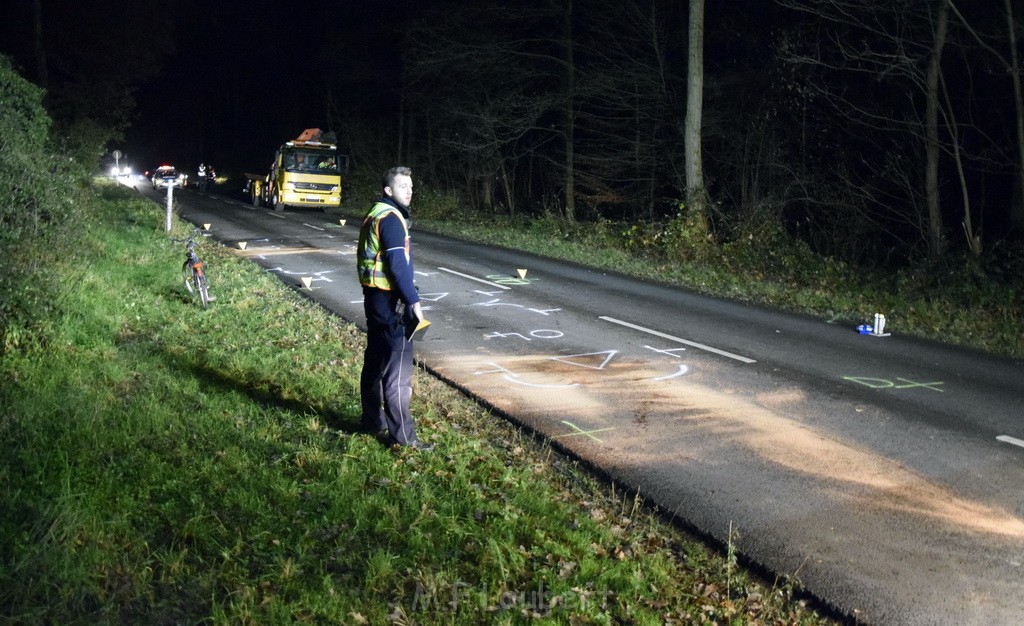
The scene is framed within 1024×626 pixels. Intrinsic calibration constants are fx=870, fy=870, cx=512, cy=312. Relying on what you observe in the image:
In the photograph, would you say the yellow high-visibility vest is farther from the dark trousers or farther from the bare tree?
the bare tree

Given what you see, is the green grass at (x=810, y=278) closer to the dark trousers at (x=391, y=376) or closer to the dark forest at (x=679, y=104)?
the dark forest at (x=679, y=104)

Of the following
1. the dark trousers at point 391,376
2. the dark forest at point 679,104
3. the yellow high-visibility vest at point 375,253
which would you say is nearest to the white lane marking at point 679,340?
the dark trousers at point 391,376

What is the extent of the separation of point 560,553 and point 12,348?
563cm

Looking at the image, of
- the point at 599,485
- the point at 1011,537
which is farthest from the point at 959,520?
the point at 599,485

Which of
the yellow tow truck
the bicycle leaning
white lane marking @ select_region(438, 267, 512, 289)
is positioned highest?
the yellow tow truck

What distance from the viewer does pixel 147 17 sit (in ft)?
126

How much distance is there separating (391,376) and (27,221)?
269 inches

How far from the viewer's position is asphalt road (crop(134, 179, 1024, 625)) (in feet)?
15.6

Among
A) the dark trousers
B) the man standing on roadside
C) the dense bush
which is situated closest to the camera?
the man standing on roadside

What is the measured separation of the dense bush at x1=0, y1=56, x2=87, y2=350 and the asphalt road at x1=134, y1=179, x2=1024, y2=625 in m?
3.78

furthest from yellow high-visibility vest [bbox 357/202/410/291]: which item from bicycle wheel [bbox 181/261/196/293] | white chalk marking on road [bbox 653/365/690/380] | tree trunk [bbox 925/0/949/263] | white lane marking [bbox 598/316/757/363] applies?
tree trunk [bbox 925/0/949/263]

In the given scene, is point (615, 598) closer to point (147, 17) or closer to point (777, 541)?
point (777, 541)

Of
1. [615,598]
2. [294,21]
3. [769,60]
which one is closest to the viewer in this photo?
[615,598]

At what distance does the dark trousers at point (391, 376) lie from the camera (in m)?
6.05
